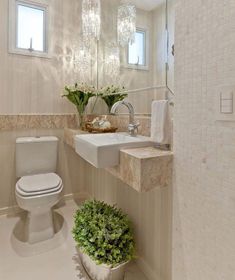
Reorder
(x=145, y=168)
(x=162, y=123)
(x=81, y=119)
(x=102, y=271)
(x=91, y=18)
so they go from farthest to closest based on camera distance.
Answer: (x=81, y=119)
(x=91, y=18)
(x=102, y=271)
(x=162, y=123)
(x=145, y=168)

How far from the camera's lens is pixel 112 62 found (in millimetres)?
2205

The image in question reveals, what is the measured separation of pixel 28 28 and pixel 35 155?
1.37 metres

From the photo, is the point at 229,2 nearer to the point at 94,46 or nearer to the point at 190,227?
the point at 190,227

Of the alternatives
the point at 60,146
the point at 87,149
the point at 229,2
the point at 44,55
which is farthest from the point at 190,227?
the point at 44,55

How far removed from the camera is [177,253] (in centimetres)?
110

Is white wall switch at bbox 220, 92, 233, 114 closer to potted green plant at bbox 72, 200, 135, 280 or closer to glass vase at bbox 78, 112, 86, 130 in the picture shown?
potted green plant at bbox 72, 200, 135, 280

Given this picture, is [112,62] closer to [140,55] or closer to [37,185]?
[140,55]

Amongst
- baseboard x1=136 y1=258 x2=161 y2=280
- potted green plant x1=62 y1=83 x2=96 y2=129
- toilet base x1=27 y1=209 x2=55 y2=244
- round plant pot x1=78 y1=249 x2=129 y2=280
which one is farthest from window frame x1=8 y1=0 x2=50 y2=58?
baseboard x1=136 y1=258 x2=161 y2=280

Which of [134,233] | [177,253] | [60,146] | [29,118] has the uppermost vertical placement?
[29,118]

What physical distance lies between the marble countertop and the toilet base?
3.71 ft

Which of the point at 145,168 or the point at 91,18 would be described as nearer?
the point at 145,168

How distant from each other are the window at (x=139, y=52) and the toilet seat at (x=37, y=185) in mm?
1235

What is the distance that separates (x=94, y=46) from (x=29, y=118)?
111 centimetres

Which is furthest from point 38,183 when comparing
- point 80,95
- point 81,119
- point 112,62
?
point 112,62
